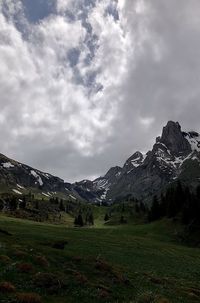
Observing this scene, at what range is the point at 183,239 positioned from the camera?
391 ft

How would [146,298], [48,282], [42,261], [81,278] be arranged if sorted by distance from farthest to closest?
[42,261] < [81,278] < [146,298] < [48,282]

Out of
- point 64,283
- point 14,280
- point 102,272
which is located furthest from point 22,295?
point 102,272

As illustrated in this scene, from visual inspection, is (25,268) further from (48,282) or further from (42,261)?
(42,261)

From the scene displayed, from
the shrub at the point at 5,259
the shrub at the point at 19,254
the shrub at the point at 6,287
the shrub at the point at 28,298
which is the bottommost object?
the shrub at the point at 28,298

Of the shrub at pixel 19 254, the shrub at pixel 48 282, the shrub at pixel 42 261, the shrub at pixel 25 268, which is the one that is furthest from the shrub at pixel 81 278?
the shrub at pixel 19 254

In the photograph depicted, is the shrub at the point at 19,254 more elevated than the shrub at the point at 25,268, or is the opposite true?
the shrub at the point at 19,254

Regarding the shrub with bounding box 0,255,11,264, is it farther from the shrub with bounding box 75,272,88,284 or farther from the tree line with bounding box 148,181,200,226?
the tree line with bounding box 148,181,200,226

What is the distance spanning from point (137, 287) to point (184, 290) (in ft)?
25.3

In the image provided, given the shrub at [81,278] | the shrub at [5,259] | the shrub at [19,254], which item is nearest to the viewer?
the shrub at [81,278]

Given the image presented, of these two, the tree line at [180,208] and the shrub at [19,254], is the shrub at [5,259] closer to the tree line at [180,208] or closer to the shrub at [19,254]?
the shrub at [19,254]

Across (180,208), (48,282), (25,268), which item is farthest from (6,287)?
(180,208)

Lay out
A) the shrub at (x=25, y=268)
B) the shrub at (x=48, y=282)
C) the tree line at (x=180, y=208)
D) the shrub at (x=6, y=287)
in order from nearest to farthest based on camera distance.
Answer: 1. the shrub at (x=6, y=287)
2. the shrub at (x=48, y=282)
3. the shrub at (x=25, y=268)
4. the tree line at (x=180, y=208)

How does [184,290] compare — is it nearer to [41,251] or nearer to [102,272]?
[102,272]

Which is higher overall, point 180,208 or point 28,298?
point 180,208
